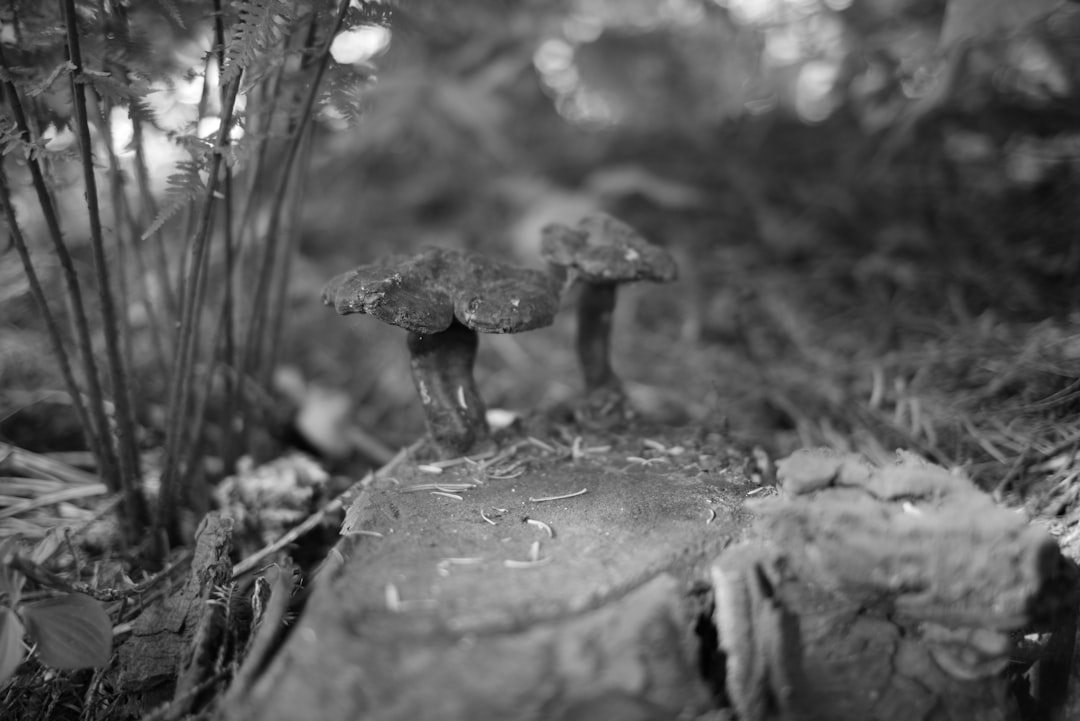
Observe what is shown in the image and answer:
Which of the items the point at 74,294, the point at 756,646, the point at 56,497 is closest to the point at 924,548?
the point at 756,646

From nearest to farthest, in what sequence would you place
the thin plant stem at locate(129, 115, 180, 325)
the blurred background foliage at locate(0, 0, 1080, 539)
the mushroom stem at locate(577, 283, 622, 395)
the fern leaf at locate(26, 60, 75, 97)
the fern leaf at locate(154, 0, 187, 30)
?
the fern leaf at locate(26, 60, 75, 97)
the fern leaf at locate(154, 0, 187, 30)
the thin plant stem at locate(129, 115, 180, 325)
the blurred background foliage at locate(0, 0, 1080, 539)
the mushroom stem at locate(577, 283, 622, 395)

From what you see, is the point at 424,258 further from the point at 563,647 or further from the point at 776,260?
the point at 776,260

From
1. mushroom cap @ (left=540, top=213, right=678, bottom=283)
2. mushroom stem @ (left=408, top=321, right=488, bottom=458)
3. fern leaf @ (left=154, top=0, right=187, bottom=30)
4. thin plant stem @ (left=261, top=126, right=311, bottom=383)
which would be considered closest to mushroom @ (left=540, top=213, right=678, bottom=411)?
mushroom cap @ (left=540, top=213, right=678, bottom=283)

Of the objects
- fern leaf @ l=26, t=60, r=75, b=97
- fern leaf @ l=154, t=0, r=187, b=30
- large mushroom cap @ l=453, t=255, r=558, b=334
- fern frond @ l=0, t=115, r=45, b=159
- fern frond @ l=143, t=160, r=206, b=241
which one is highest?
fern leaf @ l=154, t=0, r=187, b=30

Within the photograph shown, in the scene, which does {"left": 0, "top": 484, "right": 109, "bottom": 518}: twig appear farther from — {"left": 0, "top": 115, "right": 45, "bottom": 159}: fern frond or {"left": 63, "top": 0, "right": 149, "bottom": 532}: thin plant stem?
{"left": 0, "top": 115, "right": 45, "bottom": 159}: fern frond

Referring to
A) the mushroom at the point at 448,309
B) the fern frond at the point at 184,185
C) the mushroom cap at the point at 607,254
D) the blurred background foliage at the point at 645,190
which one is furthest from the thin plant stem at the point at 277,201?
the mushroom cap at the point at 607,254

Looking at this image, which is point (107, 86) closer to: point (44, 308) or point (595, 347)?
point (44, 308)

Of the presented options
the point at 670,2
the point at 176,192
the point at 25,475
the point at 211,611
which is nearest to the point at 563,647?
the point at 211,611
